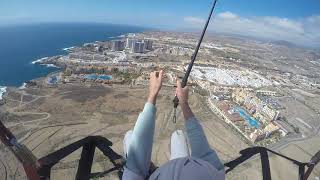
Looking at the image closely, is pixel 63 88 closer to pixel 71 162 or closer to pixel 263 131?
pixel 71 162

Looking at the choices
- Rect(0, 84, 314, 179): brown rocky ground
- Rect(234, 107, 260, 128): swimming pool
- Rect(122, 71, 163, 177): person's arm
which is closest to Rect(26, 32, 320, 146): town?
Rect(234, 107, 260, 128): swimming pool

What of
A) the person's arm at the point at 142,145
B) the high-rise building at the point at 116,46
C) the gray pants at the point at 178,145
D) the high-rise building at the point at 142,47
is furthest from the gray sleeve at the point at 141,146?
the high-rise building at the point at 116,46

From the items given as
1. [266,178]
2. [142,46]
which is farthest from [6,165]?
[142,46]

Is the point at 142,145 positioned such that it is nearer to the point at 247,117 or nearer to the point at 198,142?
the point at 198,142

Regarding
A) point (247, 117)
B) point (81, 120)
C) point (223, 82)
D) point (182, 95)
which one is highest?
point (182, 95)

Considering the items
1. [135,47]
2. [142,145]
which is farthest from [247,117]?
[135,47]

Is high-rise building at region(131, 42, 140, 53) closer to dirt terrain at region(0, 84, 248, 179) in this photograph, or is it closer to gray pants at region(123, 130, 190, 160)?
dirt terrain at region(0, 84, 248, 179)
